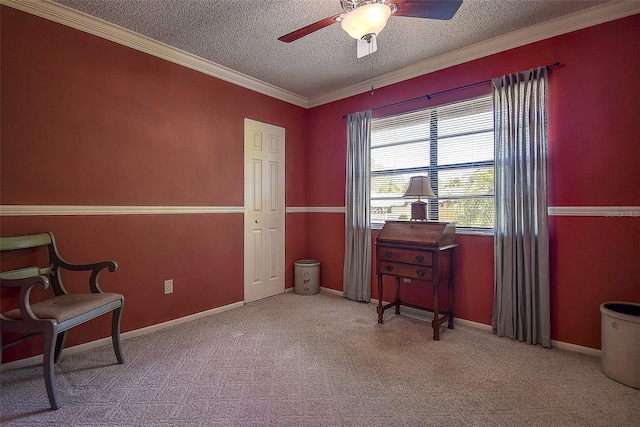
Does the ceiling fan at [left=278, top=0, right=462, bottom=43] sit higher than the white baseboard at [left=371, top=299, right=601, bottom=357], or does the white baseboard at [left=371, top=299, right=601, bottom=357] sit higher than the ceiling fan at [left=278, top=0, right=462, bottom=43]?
the ceiling fan at [left=278, top=0, right=462, bottom=43]

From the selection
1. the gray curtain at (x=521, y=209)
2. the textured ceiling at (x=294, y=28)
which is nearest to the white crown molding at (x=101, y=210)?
the textured ceiling at (x=294, y=28)

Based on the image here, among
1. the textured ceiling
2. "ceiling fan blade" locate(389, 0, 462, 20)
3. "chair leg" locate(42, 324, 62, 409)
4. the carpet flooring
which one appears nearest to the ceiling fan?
"ceiling fan blade" locate(389, 0, 462, 20)

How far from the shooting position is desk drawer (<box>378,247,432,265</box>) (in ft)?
8.73

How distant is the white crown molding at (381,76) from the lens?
2182 mm

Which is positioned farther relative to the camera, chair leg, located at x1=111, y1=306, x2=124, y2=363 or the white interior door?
the white interior door

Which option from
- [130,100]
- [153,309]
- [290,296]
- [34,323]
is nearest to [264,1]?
[130,100]

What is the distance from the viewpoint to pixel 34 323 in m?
1.70

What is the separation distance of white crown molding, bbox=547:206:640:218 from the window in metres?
0.49

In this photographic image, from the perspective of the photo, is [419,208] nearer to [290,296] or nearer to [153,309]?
[290,296]

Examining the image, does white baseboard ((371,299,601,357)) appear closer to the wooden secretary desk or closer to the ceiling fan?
the wooden secretary desk

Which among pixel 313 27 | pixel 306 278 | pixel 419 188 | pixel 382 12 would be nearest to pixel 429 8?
pixel 382 12

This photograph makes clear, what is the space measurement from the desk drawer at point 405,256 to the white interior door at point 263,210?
4.90ft

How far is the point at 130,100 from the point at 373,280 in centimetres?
301

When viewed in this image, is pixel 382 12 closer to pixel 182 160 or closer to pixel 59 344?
pixel 182 160
